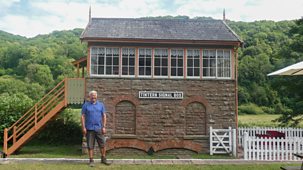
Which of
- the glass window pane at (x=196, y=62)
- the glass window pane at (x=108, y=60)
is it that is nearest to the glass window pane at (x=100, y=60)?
the glass window pane at (x=108, y=60)

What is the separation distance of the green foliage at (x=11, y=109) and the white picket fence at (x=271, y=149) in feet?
37.7

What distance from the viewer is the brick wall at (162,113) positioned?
565 inches

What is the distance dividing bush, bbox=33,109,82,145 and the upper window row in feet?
17.2

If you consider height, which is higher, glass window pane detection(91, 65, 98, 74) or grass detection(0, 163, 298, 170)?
glass window pane detection(91, 65, 98, 74)

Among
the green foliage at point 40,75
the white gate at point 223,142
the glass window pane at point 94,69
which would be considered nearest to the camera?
the white gate at point 223,142

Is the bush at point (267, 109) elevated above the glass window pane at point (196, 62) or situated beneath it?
situated beneath

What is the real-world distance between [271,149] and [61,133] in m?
10.9

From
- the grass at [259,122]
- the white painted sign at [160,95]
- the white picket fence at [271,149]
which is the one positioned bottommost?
the grass at [259,122]

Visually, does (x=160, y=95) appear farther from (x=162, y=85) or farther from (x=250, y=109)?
(x=250, y=109)

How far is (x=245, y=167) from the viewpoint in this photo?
924cm

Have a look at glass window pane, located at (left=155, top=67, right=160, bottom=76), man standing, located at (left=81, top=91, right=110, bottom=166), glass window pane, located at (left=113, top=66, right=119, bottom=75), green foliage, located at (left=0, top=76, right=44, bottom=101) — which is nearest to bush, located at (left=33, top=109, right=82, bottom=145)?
glass window pane, located at (left=113, top=66, right=119, bottom=75)

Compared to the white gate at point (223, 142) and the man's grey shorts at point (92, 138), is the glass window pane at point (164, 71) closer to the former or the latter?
the white gate at point (223, 142)

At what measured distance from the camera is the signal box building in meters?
14.4

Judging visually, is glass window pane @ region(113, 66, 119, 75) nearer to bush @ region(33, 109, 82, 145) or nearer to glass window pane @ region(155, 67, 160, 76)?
glass window pane @ region(155, 67, 160, 76)
